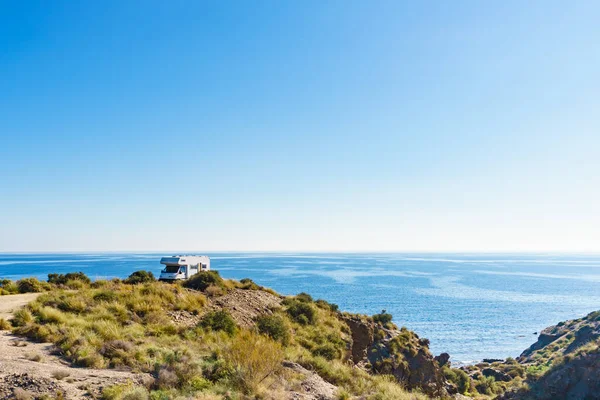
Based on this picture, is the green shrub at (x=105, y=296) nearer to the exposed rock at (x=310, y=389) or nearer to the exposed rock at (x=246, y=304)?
the exposed rock at (x=246, y=304)

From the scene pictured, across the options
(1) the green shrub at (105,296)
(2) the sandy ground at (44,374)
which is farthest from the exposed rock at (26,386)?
(1) the green shrub at (105,296)

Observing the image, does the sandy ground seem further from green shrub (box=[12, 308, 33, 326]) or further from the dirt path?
the dirt path

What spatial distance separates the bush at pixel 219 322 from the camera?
20281mm

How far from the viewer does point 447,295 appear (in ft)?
365

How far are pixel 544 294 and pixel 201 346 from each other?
5372 inches

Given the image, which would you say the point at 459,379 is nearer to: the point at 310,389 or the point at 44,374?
the point at 310,389

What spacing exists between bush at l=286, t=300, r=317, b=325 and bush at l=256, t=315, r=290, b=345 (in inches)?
152

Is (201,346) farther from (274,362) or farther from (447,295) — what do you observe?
(447,295)

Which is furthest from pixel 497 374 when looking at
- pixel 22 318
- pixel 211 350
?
pixel 22 318

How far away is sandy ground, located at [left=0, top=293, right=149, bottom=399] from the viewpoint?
31.5 ft

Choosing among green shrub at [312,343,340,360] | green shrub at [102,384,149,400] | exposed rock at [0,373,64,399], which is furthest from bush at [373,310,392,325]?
exposed rock at [0,373,64,399]

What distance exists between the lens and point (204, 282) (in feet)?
94.2

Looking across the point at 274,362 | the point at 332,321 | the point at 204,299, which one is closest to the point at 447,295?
the point at 332,321

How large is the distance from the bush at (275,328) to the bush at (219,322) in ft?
6.56
